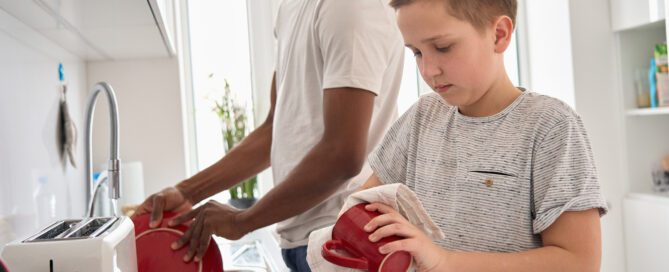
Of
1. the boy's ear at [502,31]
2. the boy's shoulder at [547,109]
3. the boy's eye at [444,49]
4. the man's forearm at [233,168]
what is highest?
the boy's ear at [502,31]

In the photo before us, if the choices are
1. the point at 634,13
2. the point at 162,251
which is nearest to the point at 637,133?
the point at 634,13

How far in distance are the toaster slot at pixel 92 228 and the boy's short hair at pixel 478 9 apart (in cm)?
46

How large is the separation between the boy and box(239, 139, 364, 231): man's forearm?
21 cm

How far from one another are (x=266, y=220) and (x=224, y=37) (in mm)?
1965

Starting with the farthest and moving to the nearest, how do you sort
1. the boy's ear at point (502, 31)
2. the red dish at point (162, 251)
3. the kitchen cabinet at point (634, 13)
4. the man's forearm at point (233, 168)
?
the kitchen cabinet at point (634, 13)
the man's forearm at point (233, 168)
the red dish at point (162, 251)
the boy's ear at point (502, 31)

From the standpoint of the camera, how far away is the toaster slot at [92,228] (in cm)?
70

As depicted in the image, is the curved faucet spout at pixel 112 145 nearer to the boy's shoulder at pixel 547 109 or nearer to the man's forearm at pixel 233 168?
the man's forearm at pixel 233 168

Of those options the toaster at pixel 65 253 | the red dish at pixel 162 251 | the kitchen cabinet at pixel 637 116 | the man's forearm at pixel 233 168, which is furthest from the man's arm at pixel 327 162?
the kitchen cabinet at pixel 637 116

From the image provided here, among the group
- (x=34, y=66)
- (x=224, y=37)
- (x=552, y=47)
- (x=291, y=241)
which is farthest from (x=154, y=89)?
(x=552, y=47)

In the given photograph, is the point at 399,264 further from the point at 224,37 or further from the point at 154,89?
the point at 224,37

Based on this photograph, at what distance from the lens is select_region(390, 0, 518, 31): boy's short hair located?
0.83m

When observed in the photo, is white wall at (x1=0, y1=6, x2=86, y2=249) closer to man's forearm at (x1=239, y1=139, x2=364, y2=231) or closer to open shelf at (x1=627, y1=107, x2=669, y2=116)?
man's forearm at (x1=239, y1=139, x2=364, y2=231)

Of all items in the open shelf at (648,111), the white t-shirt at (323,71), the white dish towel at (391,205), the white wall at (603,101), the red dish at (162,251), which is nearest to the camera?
the white dish towel at (391,205)

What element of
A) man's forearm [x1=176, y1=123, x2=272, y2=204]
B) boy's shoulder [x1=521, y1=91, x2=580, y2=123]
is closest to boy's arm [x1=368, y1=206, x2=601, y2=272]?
boy's shoulder [x1=521, y1=91, x2=580, y2=123]
